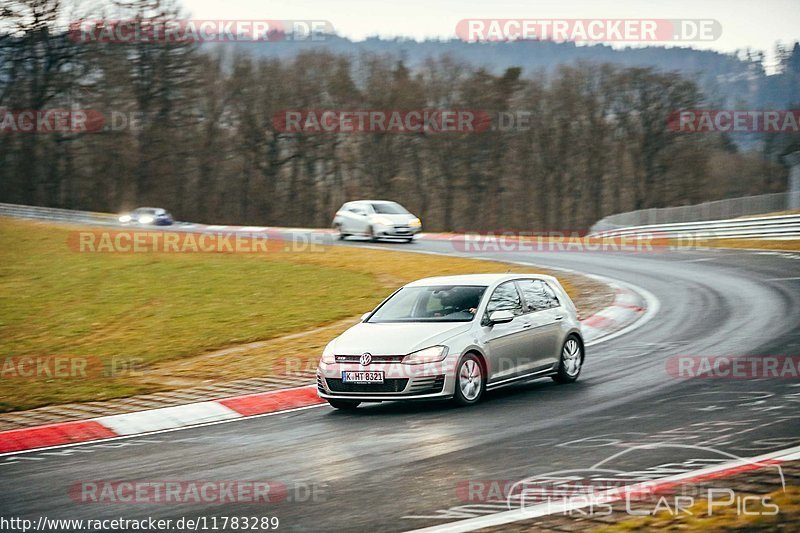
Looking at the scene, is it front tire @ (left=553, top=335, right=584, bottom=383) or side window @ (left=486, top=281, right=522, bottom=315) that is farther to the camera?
front tire @ (left=553, top=335, right=584, bottom=383)

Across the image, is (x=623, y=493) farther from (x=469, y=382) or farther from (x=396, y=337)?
(x=396, y=337)

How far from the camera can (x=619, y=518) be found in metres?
6.00

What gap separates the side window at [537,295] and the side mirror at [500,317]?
2.62 ft

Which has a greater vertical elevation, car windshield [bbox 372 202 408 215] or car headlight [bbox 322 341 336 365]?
car windshield [bbox 372 202 408 215]

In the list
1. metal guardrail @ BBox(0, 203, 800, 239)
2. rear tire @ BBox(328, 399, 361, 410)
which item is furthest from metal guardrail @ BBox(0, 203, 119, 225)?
rear tire @ BBox(328, 399, 361, 410)

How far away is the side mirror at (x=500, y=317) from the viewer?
1167cm

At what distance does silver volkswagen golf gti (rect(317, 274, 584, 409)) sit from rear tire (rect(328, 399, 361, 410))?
1cm

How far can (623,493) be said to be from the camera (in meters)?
6.67

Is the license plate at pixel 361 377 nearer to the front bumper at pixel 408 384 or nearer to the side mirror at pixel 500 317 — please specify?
the front bumper at pixel 408 384

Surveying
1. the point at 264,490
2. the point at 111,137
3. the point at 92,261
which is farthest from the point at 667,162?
the point at 264,490

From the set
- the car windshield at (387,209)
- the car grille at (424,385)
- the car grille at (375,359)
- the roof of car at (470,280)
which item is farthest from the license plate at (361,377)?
the car windshield at (387,209)

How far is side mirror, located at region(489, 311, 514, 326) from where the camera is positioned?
11.7m

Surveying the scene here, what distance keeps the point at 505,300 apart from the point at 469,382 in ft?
4.95

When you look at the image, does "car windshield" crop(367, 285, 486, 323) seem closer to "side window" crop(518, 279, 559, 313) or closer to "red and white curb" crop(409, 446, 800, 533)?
"side window" crop(518, 279, 559, 313)
